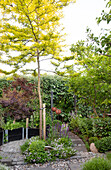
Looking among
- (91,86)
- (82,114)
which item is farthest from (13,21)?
(82,114)

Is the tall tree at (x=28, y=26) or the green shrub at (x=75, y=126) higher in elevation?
the tall tree at (x=28, y=26)

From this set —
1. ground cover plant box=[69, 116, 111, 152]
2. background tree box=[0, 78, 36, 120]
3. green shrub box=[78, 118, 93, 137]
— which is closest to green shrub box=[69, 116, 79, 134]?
ground cover plant box=[69, 116, 111, 152]

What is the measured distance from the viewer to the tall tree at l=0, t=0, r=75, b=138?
378 centimetres

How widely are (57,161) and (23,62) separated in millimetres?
2885

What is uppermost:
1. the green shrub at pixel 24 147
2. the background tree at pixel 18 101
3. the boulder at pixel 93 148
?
the background tree at pixel 18 101

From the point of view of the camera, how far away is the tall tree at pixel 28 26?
3.78 meters

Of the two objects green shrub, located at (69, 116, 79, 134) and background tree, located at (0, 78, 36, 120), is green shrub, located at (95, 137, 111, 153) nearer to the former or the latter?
green shrub, located at (69, 116, 79, 134)

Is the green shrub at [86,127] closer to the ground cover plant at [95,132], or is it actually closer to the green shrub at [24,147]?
the ground cover plant at [95,132]

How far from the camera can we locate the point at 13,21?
13.8ft

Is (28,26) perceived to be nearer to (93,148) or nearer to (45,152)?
(45,152)

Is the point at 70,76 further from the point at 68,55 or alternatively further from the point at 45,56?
the point at 45,56

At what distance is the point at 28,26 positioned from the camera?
4.00 meters

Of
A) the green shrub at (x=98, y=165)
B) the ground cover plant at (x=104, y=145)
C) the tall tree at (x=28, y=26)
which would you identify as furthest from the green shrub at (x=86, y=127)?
the tall tree at (x=28, y=26)


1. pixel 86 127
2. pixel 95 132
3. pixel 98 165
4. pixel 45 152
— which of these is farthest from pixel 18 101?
pixel 98 165
